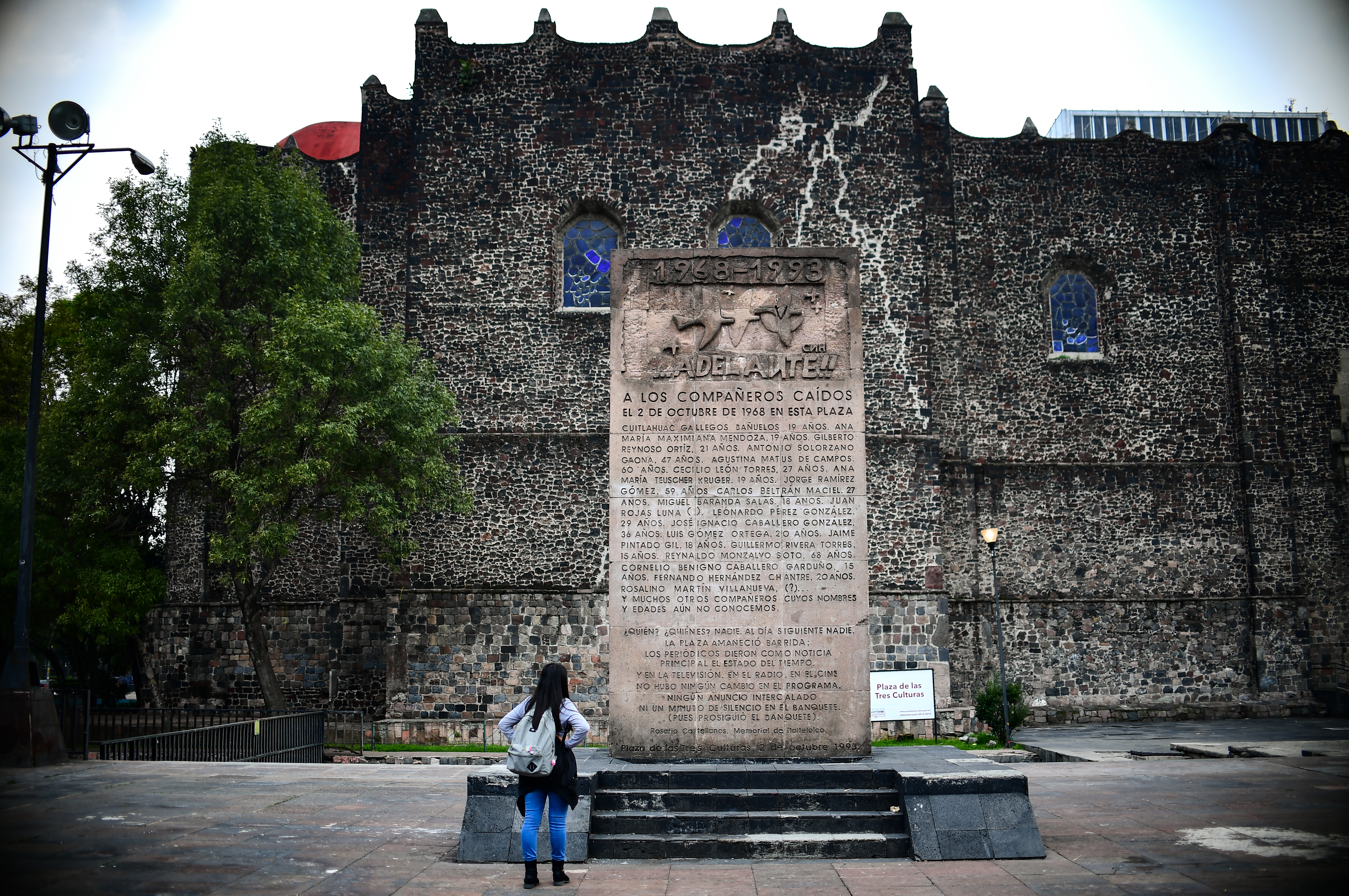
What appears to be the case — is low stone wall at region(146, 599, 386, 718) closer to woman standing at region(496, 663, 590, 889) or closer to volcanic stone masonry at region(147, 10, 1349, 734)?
volcanic stone masonry at region(147, 10, 1349, 734)

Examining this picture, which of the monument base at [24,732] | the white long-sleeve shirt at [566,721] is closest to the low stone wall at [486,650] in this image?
the monument base at [24,732]

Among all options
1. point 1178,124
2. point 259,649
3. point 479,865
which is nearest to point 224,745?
point 259,649

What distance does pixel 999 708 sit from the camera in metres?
19.2

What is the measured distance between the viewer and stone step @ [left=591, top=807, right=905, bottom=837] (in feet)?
24.5

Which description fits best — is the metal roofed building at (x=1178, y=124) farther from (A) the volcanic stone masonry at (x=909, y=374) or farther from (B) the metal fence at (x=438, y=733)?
(B) the metal fence at (x=438, y=733)

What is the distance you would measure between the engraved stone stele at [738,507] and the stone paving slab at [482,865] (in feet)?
5.20

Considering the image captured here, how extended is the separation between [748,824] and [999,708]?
13.1 m

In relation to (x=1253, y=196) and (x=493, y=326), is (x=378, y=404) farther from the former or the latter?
(x=1253, y=196)

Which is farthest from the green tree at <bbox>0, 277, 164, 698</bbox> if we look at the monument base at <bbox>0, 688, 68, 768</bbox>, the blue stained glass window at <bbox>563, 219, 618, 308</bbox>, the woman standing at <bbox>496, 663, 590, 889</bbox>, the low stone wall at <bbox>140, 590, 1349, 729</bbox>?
the woman standing at <bbox>496, 663, 590, 889</bbox>

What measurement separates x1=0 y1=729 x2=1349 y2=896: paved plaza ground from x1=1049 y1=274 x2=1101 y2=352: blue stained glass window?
48.6 feet

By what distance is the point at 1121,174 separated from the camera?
2422 cm

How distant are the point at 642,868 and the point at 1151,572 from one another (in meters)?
19.6

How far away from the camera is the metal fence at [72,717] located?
1299 centimetres

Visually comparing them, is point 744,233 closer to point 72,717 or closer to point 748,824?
point 72,717
